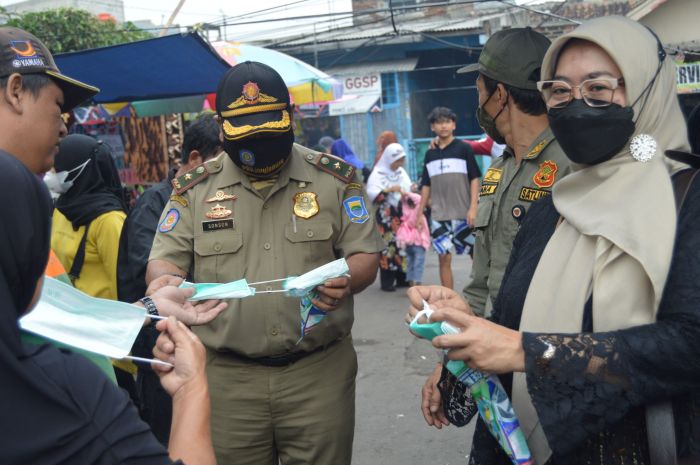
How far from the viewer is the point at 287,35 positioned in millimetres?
21828

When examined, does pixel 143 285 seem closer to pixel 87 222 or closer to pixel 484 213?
pixel 87 222

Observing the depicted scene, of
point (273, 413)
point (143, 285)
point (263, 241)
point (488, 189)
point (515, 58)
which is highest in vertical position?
point (515, 58)

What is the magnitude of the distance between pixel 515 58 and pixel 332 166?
0.91 meters

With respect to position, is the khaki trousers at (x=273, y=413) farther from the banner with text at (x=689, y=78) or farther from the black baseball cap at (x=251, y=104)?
the banner with text at (x=689, y=78)

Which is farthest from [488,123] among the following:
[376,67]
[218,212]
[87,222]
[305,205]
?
[376,67]

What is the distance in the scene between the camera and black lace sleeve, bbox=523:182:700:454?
174 cm

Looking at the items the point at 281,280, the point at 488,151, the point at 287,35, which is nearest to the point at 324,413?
the point at 281,280

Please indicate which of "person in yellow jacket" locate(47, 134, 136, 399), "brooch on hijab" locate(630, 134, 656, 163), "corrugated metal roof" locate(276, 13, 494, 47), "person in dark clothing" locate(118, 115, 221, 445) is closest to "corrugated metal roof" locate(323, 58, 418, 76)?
"corrugated metal roof" locate(276, 13, 494, 47)

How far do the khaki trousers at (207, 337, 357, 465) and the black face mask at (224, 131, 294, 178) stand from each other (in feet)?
2.61

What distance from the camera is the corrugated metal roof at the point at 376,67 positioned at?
775 inches

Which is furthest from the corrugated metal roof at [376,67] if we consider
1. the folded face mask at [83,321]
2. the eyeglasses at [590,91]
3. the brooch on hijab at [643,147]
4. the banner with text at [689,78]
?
the folded face mask at [83,321]

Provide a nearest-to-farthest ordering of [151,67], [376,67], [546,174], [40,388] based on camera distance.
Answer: [40,388] → [546,174] → [151,67] → [376,67]

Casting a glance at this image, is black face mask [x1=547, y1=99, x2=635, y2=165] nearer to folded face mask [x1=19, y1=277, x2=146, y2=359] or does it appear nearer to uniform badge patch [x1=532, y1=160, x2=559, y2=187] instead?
uniform badge patch [x1=532, y1=160, x2=559, y2=187]

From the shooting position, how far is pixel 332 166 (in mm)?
3129
